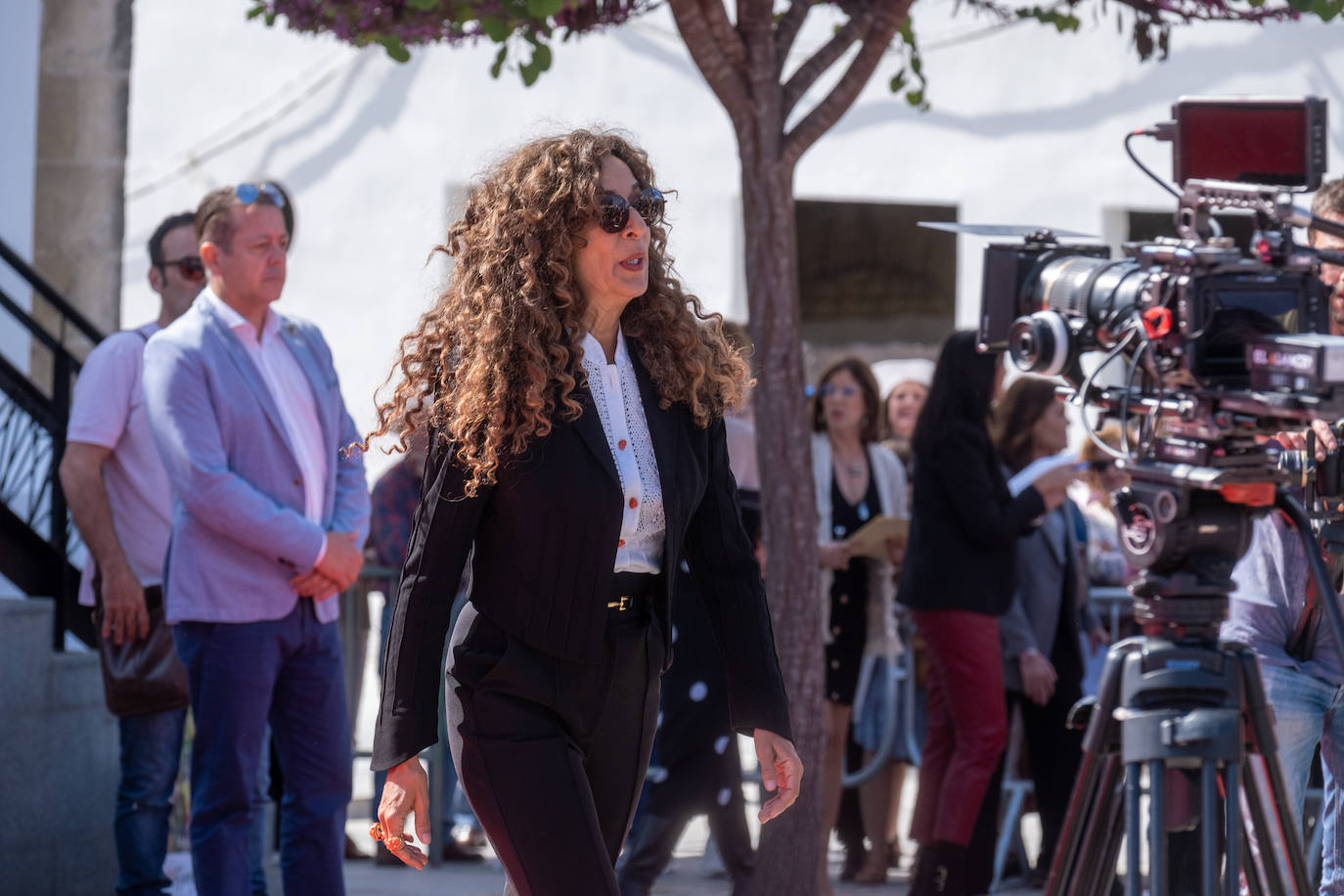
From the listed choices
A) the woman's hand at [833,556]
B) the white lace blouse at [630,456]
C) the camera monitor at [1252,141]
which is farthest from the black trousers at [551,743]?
the woman's hand at [833,556]

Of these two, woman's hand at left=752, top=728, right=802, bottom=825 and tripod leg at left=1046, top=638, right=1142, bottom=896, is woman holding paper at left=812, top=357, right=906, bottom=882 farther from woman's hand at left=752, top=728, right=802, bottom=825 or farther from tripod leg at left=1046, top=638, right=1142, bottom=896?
tripod leg at left=1046, top=638, right=1142, bottom=896

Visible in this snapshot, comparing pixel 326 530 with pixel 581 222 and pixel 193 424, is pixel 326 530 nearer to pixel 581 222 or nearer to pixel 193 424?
pixel 193 424

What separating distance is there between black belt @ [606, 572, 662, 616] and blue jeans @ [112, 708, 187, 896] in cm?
257

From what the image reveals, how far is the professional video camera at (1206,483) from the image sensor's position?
125 inches

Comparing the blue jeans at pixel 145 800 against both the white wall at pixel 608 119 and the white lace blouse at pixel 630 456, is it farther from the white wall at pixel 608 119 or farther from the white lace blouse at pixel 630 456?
the white wall at pixel 608 119

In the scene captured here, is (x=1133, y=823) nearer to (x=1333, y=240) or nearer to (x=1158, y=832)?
(x=1158, y=832)

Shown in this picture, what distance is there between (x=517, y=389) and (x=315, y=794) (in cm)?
202

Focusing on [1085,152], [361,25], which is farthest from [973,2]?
[1085,152]

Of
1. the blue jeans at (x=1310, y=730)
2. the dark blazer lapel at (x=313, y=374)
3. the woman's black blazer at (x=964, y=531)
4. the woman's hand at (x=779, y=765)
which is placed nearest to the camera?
the woman's hand at (x=779, y=765)

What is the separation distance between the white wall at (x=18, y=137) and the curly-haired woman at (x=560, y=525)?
19.7 feet

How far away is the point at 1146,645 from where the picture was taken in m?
3.28

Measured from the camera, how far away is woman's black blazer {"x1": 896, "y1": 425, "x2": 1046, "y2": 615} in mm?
6328

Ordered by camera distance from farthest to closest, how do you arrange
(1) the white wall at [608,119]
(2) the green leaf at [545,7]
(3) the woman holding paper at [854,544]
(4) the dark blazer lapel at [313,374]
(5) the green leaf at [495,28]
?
(1) the white wall at [608,119] → (3) the woman holding paper at [854,544] → (4) the dark blazer lapel at [313,374] → (5) the green leaf at [495,28] → (2) the green leaf at [545,7]

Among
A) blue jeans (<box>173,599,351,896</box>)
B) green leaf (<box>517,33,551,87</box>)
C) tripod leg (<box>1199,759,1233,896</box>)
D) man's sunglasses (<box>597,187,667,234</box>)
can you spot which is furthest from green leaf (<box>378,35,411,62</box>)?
tripod leg (<box>1199,759,1233,896</box>)
